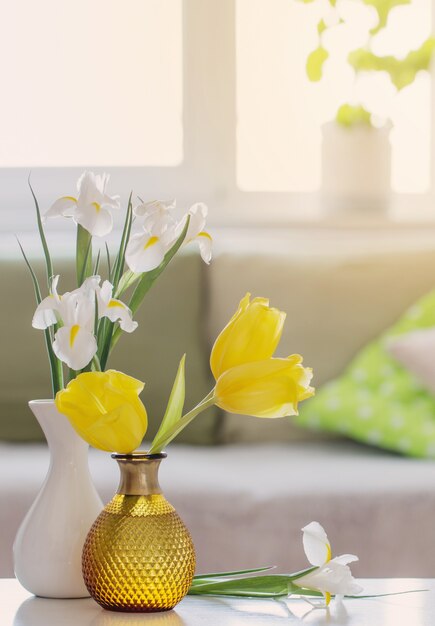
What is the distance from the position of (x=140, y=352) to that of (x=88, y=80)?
3.39 ft

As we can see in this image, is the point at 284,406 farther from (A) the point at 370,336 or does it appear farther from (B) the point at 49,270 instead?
(A) the point at 370,336

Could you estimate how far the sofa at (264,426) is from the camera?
5.36ft

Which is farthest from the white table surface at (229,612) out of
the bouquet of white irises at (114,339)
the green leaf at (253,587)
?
the bouquet of white irises at (114,339)

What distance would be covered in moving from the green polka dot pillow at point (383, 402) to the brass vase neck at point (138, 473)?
3.92ft

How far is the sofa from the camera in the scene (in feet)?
5.36

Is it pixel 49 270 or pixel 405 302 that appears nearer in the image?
pixel 49 270

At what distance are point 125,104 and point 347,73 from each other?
0.66 metres

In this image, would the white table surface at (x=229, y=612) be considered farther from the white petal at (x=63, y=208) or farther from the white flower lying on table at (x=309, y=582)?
the white petal at (x=63, y=208)

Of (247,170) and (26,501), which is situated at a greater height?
(247,170)

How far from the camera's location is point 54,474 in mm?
903

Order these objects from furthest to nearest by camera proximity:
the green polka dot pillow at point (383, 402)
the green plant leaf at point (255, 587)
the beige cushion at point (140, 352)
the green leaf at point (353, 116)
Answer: the green leaf at point (353, 116)
the beige cushion at point (140, 352)
the green polka dot pillow at point (383, 402)
the green plant leaf at point (255, 587)

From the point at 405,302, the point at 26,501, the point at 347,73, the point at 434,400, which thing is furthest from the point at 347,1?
the point at 26,501

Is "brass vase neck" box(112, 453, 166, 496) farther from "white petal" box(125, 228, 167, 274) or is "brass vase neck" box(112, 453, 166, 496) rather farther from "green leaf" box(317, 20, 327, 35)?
"green leaf" box(317, 20, 327, 35)

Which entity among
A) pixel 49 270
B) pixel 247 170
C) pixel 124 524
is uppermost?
pixel 247 170
